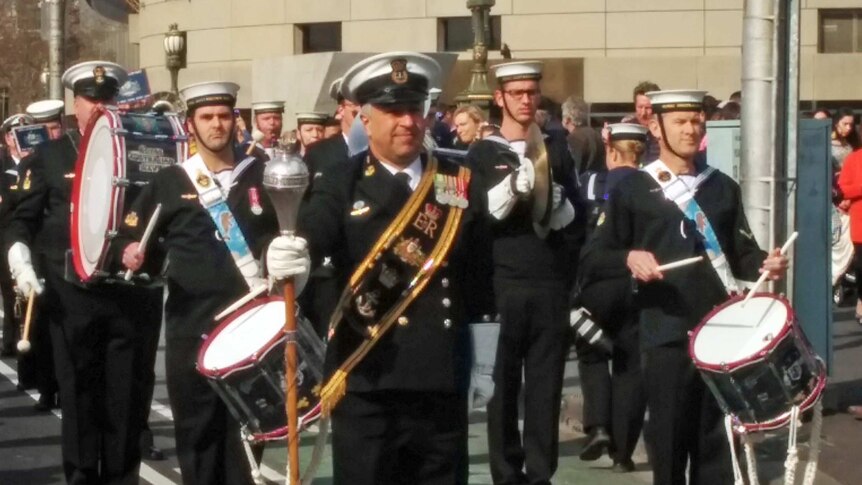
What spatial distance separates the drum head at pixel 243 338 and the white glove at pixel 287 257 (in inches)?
27.1

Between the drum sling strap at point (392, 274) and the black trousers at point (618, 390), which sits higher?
the drum sling strap at point (392, 274)

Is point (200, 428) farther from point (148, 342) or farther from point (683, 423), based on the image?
point (683, 423)

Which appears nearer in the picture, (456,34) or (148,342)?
(148,342)

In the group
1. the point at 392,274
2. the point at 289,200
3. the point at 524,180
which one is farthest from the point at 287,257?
the point at 524,180

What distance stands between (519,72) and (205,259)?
6.35 ft

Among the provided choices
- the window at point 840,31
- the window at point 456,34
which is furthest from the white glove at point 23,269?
the window at point 456,34

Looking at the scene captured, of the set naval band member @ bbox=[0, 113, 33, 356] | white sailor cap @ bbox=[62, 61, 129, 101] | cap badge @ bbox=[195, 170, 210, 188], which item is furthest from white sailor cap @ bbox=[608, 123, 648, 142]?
naval band member @ bbox=[0, 113, 33, 356]

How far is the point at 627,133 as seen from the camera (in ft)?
35.2

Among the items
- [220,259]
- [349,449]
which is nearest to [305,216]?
[349,449]

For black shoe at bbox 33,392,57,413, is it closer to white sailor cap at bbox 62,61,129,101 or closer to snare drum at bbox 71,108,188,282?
white sailor cap at bbox 62,61,129,101

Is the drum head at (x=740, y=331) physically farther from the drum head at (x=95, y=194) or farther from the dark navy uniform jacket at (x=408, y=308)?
the drum head at (x=95, y=194)

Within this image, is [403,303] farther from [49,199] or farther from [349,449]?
[49,199]

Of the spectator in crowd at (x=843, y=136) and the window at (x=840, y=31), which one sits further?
the window at (x=840, y=31)

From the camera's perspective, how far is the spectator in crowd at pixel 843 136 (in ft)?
56.3
